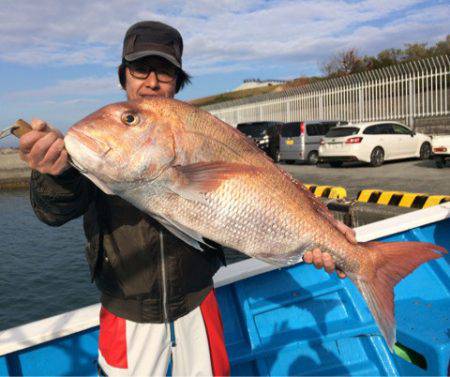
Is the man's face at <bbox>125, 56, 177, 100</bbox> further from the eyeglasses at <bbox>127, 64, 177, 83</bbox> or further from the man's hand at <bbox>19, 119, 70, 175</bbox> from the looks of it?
the man's hand at <bbox>19, 119, 70, 175</bbox>

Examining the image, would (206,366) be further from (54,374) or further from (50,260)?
(50,260)

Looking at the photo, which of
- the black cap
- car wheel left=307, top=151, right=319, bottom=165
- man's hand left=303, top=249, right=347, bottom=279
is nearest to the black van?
car wheel left=307, top=151, right=319, bottom=165

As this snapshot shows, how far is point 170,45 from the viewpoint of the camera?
2.40m

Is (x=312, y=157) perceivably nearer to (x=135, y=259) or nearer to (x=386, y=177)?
(x=386, y=177)

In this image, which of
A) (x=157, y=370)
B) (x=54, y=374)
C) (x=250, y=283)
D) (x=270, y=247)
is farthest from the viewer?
(x=250, y=283)

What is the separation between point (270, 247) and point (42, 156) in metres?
1.12

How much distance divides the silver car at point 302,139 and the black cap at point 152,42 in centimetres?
1694

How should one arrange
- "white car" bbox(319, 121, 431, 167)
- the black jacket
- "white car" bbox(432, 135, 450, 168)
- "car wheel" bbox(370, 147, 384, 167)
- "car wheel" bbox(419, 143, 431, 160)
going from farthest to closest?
"car wheel" bbox(419, 143, 431, 160)
"car wheel" bbox(370, 147, 384, 167)
"white car" bbox(319, 121, 431, 167)
"white car" bbox(432, 135, 450, 168)
the black jacket

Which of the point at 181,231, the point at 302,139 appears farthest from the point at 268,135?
the point at 181,231

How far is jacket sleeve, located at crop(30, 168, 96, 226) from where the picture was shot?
196 centimetres

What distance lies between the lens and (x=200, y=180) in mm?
1933

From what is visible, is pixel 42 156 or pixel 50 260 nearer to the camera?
pixel 42 156

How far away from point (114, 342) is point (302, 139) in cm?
1758

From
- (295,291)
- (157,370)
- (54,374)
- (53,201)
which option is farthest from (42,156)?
(295,291)
